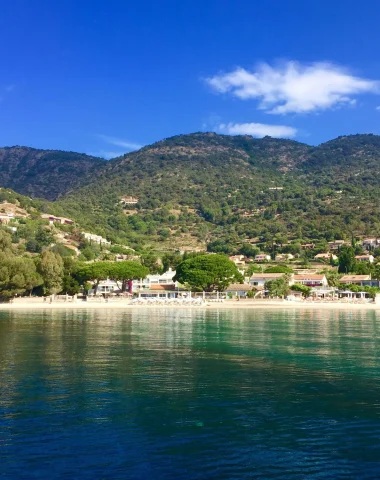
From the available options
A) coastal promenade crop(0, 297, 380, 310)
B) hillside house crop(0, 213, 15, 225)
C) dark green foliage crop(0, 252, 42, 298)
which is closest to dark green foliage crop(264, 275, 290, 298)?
coastal promenade crop(0, 297, 380, 310)

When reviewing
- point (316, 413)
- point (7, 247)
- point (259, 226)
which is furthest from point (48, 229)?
point (316, 413)

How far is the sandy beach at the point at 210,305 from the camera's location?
77250mm

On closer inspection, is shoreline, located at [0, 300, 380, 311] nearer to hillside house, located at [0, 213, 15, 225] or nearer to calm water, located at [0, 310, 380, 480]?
calm water, located at [0, 310, 380, 480]

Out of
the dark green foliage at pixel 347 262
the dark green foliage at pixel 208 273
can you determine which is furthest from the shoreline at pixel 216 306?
the dark green foliage at pixel 347 262

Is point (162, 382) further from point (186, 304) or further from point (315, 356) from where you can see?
point (186, 304)

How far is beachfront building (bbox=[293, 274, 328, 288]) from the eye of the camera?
109156 millimetres

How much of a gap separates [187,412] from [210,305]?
6871 cm

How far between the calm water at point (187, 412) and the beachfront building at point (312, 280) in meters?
78.5

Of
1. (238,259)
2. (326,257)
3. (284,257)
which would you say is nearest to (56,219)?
(238,259)

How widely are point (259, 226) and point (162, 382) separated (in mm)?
160915

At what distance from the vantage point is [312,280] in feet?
361

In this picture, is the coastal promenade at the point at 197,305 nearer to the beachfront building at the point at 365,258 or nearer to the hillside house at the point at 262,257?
the beachfront building at the point at 365,258

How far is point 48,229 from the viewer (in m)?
130

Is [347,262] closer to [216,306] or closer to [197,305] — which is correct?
[216,306]
